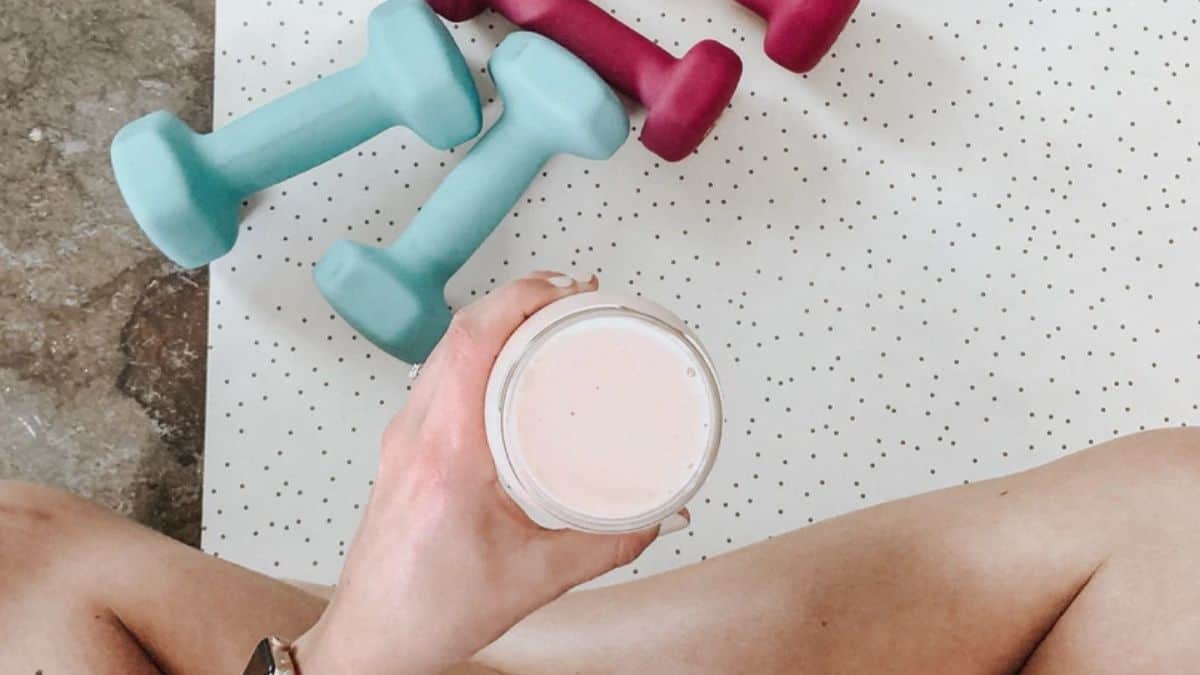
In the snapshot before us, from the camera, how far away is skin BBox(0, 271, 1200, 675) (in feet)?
1.87

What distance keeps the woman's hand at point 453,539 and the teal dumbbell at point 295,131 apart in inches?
15.2

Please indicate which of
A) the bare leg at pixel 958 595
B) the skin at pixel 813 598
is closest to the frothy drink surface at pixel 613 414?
the skin at pixel 813 598

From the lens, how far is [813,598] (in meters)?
0.64

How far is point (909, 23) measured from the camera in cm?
93

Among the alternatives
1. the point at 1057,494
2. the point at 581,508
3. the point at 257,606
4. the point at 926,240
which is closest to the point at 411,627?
the point at 581,508

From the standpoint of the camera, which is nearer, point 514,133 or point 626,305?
point 626,305

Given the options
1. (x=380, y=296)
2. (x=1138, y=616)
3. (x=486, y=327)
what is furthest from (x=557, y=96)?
(x=1138, y=616)

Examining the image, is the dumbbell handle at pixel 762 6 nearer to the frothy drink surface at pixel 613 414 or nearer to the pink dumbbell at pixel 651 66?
the pink dumbbell at pixel 651 66

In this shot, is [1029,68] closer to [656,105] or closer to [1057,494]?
[656,105]

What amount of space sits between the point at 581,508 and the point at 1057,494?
1.14 ft

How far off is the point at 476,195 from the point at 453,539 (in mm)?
413

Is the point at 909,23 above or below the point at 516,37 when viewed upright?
above

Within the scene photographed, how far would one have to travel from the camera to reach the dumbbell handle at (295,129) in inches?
31.9

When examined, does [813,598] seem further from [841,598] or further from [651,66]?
[651,66]
